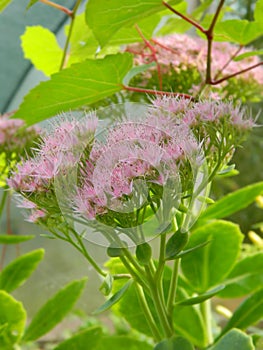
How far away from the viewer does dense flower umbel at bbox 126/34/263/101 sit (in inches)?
17.1

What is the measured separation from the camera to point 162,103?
0.69 ft

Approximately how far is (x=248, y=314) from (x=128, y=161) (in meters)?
0.20

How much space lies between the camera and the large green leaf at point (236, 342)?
0.23 m

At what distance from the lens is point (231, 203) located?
0.37 meters

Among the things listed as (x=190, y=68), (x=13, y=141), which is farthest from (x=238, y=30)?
(x=13, y=141)

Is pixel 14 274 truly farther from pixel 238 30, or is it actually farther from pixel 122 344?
pixel 238 30

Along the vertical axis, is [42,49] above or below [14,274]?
above

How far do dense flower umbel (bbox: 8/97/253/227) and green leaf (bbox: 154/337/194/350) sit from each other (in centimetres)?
6

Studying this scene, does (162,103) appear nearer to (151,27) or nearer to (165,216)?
(165,216)

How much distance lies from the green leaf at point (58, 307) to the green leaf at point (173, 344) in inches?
9.3

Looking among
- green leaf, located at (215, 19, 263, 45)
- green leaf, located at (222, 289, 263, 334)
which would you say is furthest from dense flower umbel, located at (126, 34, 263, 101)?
green leaf, located at (222, 289, 263, 334)

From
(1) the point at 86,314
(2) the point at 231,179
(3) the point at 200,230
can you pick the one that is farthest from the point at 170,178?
(2) the point at 231,179

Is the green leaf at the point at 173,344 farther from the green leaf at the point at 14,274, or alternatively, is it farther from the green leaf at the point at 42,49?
the green leaf at the point at 42,49

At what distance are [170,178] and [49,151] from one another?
0.04m
